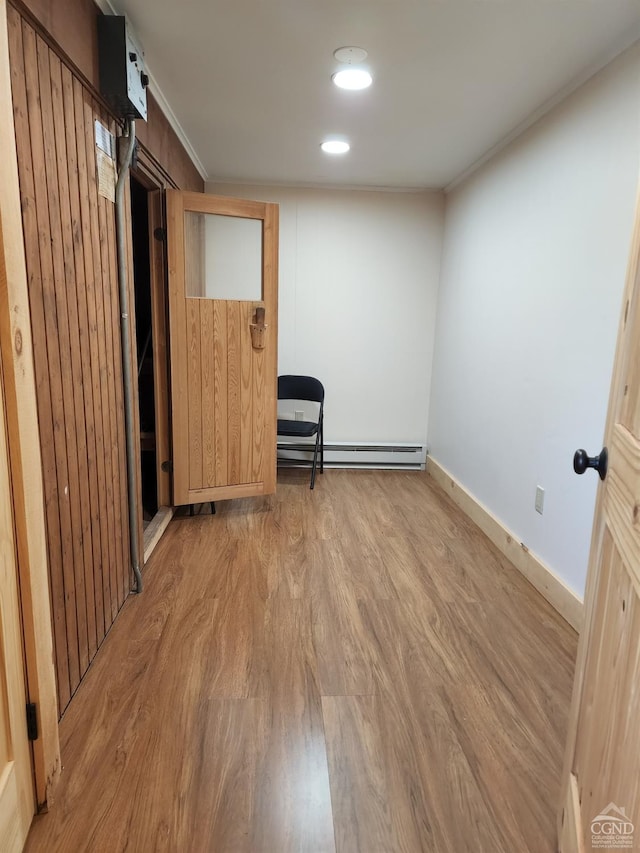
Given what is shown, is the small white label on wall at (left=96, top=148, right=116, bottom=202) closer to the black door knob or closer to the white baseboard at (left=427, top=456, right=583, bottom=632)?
the black door knob

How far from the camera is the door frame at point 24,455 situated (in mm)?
1027

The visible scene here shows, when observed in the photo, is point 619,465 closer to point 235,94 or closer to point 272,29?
point 272,29

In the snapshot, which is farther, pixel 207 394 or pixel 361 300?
pixel 361 300

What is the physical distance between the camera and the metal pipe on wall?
6.43 ft

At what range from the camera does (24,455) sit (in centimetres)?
110

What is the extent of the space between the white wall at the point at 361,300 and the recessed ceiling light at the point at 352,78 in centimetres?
173

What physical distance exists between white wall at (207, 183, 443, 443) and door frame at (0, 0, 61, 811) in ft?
10.0

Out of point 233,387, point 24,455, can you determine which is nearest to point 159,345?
point 233,387

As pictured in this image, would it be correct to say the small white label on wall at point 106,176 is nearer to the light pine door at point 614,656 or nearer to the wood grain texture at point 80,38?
the wood grain texture at point 80,38

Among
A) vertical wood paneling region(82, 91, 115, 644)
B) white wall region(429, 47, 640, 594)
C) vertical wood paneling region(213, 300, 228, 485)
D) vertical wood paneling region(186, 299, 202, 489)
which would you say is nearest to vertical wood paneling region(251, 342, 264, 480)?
vertical wood paneling region(213, 300, 228, 485)

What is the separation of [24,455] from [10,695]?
529 millimetres

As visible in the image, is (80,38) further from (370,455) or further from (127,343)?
(370,455)

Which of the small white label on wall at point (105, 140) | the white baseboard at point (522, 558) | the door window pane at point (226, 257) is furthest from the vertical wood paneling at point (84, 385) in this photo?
the white baseboard at point (522, 558)

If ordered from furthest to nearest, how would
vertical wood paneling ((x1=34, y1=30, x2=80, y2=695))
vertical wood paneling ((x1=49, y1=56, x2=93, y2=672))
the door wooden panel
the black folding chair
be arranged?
the black folding chair → the door wooden panel → vertical wood paneling ((x1=49, y1=56, x2=93, y2=672)) → vertical wood paneling ((x1=34, y1=30, x2=80, y2=695))
